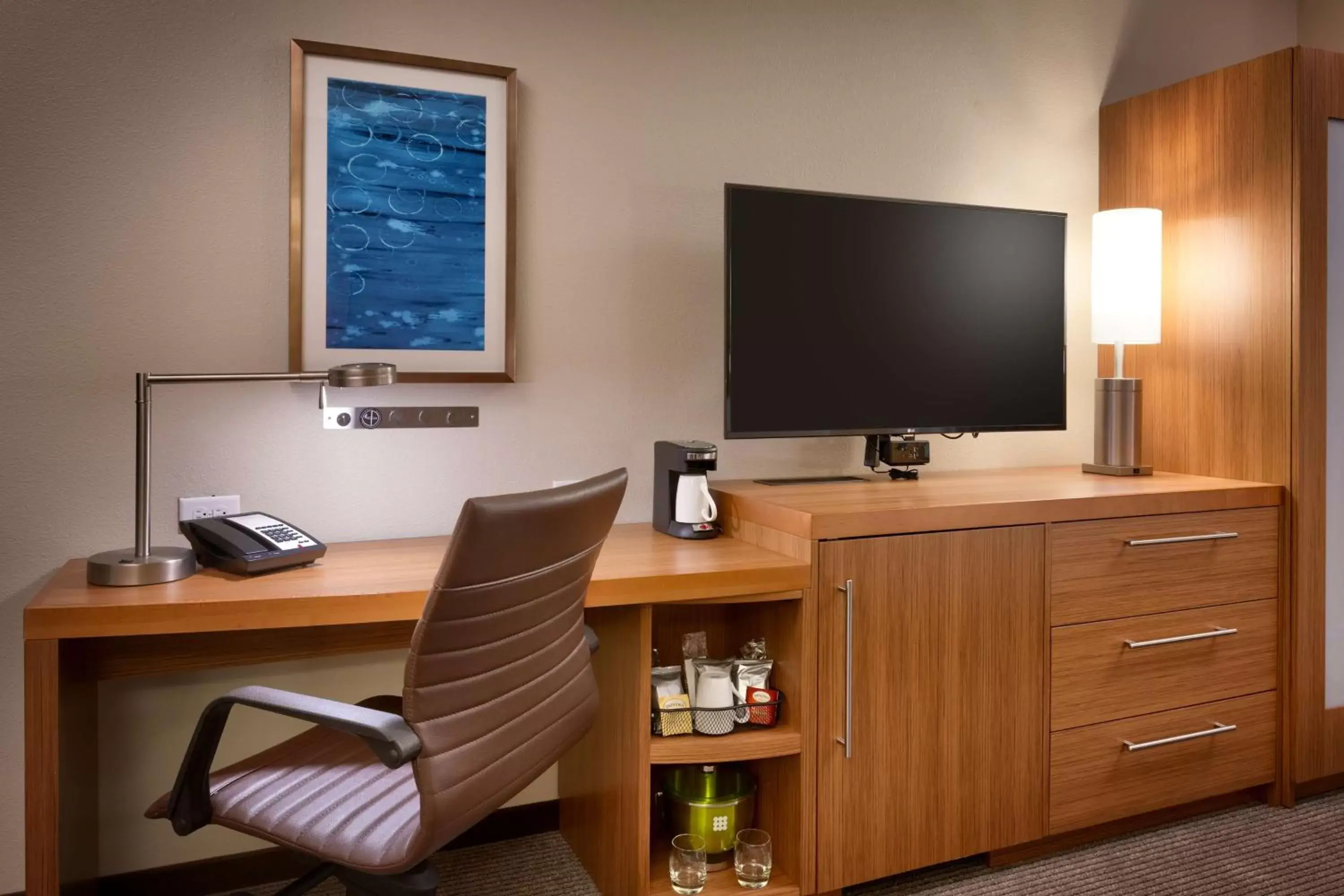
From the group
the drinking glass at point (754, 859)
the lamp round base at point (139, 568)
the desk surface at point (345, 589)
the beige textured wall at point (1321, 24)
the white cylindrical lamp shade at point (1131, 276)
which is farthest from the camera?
the beige textured wall at point (1321, 24)

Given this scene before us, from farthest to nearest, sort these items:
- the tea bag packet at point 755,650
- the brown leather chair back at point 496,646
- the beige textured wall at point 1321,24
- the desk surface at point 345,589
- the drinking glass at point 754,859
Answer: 1. the beige textured wall at point 1321,24
2. the tea bag packet at point 755,650
3. the drinking glass at point 754,859
4. the desk surface at point 345,589
5. the brown leather chair back at point 496,646

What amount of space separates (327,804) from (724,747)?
2.56 ft

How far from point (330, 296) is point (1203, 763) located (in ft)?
7.79

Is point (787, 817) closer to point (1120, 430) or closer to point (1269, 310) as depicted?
point (1120, 430)

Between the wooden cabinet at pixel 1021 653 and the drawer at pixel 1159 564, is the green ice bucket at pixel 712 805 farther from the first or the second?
the drawer at pixel 1159 564

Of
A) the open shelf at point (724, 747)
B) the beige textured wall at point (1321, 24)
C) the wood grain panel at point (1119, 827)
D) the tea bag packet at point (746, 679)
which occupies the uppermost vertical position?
the beige textured wall at point (1321, 24)

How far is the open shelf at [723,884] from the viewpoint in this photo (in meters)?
1.97

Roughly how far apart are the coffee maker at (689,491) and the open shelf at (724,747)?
456mm

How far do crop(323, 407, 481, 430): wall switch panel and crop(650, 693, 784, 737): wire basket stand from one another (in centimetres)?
80

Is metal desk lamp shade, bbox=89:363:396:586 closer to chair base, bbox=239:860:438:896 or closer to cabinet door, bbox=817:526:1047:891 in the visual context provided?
chair base, bbox=239:860:438:896

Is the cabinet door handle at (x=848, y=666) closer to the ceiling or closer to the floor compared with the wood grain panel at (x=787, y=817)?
closer to the ceiling

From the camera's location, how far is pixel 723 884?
2021mm

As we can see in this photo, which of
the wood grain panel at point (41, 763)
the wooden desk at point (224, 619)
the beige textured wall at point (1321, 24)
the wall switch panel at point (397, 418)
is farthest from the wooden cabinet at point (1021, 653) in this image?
the beige textured wall at point (1321, 24)

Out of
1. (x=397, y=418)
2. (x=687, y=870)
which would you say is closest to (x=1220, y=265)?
(x=687, y=870)
